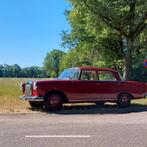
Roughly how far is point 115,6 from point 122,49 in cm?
1430

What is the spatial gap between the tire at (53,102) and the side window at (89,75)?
149cm

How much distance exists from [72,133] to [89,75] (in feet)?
27.6

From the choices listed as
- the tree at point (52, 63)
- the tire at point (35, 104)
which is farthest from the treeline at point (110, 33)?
the tree at point (52, 63)

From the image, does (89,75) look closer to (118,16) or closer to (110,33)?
(118,16)

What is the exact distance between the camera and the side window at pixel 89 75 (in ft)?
63.6

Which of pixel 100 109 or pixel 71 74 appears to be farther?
pixel 71 74

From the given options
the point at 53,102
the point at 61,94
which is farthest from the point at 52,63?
the point at 53,102

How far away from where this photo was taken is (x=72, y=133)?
11.4 metres

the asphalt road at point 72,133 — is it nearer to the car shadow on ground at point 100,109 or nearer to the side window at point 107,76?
the car shadow on ground at point 100,109

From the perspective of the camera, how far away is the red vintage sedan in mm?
18344

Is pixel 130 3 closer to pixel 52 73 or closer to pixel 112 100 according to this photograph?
pixel 112 100

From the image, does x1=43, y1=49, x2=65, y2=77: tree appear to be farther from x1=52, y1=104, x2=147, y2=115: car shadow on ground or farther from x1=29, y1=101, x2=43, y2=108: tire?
x1=29, y1=101, x2=43, y2=108: tire

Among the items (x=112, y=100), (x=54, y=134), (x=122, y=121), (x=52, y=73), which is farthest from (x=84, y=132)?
(x=52, y=73)

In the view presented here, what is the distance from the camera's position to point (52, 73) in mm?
170375
